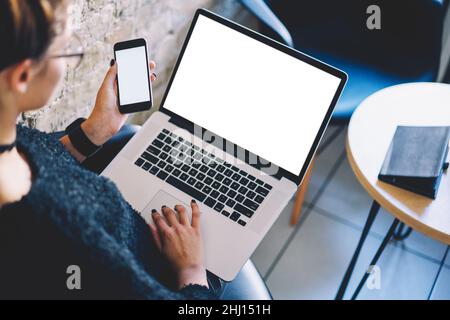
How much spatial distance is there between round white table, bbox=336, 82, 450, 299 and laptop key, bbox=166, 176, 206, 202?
0.37 meters

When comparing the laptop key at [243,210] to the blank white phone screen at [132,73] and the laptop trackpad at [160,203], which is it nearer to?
the laptop trackpad at [160,203]

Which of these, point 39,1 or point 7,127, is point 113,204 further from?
point 39,1

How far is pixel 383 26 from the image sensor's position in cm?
166

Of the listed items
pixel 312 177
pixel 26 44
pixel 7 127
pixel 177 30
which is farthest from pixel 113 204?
→ pixel 312 177

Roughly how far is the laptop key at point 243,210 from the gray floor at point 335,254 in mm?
658

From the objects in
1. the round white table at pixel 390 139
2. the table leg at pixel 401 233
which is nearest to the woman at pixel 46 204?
the round white table at pixel 390 139

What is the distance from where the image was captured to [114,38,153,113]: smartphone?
3.58 ft

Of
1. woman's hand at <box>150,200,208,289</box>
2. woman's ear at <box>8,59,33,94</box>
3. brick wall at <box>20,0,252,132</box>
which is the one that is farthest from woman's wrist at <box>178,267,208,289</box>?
brick wall at <box>20,0,252,132</box>

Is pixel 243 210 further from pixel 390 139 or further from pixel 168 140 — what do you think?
pixel 390 139

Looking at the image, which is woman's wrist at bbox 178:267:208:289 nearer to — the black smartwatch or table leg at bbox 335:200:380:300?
the black smartwatch

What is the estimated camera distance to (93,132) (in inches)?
43.1

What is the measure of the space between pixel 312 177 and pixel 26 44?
1.42 meters

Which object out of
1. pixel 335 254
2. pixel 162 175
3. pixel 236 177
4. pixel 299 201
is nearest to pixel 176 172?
pixel 162 175

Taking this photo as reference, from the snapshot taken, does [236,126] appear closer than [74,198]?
No
